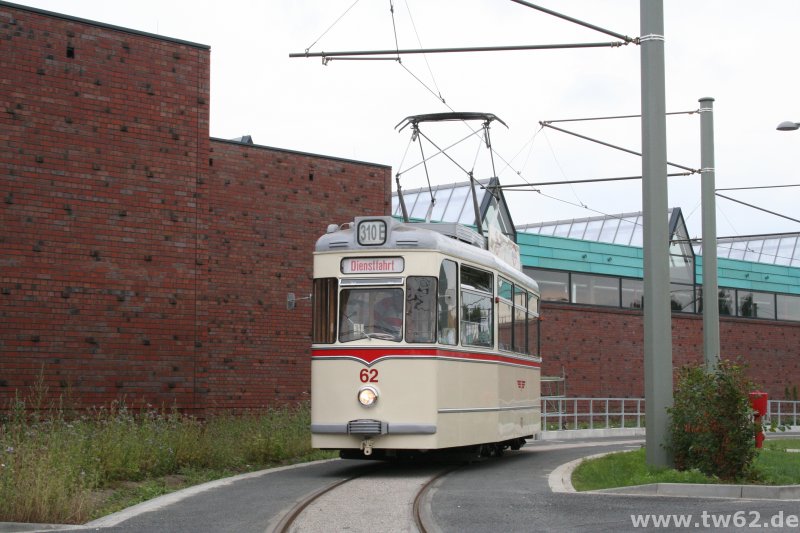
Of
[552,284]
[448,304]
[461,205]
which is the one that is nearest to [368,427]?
[448,304]

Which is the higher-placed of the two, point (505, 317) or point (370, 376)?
point (505, 317)

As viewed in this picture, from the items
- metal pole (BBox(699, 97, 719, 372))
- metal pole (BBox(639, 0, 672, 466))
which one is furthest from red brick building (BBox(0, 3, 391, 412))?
metal pole (BBox(699, 97, 719, 372))

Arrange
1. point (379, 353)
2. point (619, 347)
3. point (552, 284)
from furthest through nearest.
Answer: point (619, 347) < point (552, 284) < point (379, 353)

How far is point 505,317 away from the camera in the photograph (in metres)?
17.1

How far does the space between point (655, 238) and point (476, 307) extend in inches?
110

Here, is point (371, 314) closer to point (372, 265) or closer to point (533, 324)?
point (372, 265)

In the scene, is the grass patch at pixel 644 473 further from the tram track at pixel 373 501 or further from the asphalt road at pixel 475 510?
the tram track at pixel 373 501

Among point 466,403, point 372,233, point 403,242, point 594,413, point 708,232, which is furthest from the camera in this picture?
point 594,413

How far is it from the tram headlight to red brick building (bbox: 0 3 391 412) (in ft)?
13.0

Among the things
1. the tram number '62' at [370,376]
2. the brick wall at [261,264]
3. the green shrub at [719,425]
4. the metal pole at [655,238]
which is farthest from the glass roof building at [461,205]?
the green shrub at [719,425]

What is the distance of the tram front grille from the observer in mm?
14023

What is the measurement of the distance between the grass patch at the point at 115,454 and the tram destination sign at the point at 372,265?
3195 mm

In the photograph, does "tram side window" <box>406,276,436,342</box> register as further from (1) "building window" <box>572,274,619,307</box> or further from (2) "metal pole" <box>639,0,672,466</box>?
(1) "building window" <box>572,274,619,307</box>

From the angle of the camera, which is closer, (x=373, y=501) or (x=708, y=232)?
(x=373, y=501)
